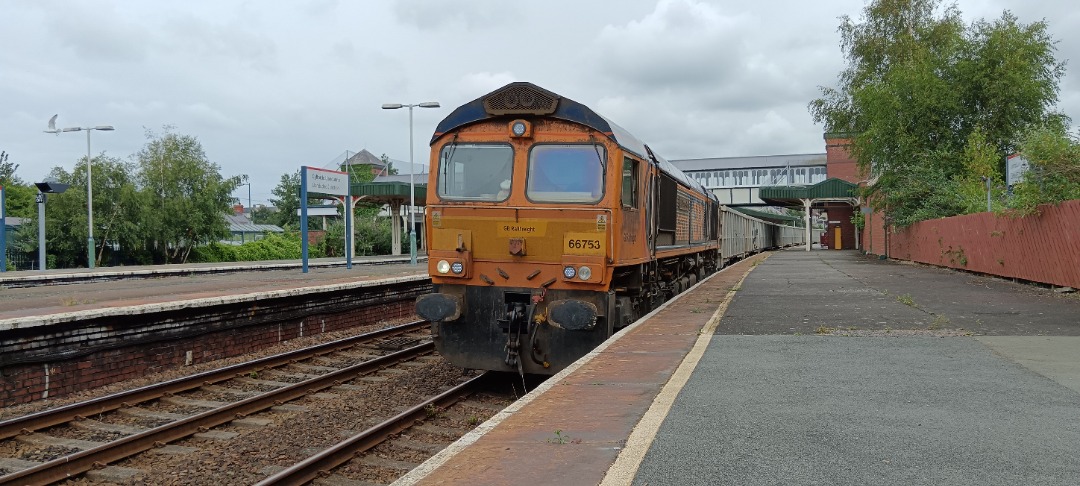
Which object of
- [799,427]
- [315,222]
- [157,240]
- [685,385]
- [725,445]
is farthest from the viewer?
[315,222]

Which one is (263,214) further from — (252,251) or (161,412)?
(161,412)

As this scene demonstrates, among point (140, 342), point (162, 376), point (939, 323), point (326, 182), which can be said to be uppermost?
point (326, 182)

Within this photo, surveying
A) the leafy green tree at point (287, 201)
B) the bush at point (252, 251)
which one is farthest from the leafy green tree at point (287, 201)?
the bush at point (252, 251)

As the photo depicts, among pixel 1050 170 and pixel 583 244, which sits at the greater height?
pixel 1050 170

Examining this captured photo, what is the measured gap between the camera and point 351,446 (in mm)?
6836

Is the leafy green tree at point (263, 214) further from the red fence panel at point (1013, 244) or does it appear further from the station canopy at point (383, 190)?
the red fence panel at point (1013, 244)

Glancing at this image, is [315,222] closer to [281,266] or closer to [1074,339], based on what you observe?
[281,266]

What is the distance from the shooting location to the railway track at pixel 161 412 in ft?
21.5

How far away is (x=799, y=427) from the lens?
5016mm

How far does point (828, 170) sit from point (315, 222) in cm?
4680

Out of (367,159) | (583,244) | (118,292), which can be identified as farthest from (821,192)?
(367,159)

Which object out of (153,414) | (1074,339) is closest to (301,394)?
(153,414)

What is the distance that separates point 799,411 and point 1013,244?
51.3ft

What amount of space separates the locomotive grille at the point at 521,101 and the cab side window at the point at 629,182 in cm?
107
